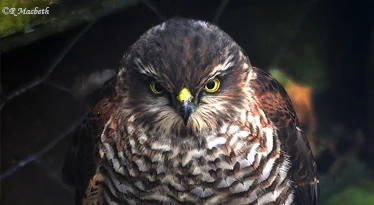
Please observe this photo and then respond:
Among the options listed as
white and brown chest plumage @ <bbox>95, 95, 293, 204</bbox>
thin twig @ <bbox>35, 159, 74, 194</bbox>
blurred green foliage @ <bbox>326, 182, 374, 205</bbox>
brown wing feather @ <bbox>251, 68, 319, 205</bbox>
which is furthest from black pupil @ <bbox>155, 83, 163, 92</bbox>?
blurred green foliage @ <bbox>326, 182, 374, 205</bbox>

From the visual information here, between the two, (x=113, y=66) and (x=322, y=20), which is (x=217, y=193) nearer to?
(x=113, y=66)

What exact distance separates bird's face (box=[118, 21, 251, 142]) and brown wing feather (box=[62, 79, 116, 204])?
12 cm

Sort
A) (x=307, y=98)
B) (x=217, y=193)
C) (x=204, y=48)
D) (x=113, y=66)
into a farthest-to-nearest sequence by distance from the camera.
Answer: (x=307, y=98)
(x=113, y=66)
(x=217, y=193)
(x=204, y=48)

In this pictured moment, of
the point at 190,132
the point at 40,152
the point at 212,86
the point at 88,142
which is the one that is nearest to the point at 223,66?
the point at 212,86

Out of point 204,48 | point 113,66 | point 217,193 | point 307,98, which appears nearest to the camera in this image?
point 204,48

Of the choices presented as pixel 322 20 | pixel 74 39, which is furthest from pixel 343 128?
pixel 74 39

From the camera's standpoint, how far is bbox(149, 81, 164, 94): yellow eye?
1.02m

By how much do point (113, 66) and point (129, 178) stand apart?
0.27 m

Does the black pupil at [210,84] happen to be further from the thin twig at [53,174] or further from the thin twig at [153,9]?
the thin twig at [53,174]

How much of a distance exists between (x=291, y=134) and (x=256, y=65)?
0.18 meters

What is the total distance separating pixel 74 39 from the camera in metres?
1.26

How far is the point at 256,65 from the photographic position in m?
1.29

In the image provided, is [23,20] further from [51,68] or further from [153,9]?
[153,9]

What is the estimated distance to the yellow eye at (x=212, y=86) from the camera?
1.02 metres
